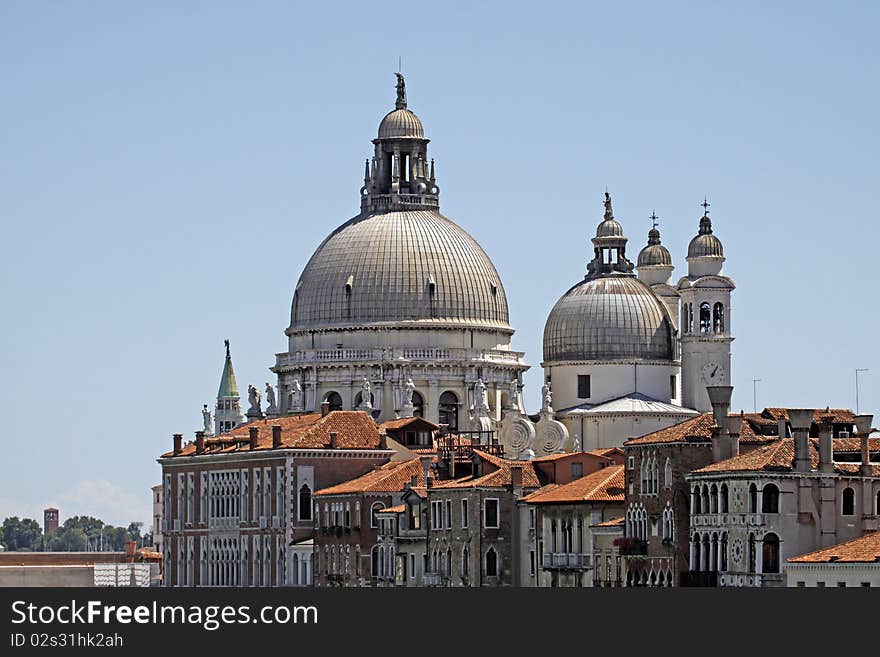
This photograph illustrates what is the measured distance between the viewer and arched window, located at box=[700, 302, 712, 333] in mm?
150000

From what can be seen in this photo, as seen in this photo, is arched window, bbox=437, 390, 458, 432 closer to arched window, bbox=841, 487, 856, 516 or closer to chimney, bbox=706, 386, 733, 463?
chimney, bbox=706, 386, 733, 463

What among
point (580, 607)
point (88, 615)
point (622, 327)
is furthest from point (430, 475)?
point (88, 615)

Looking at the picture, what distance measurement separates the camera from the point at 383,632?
297 ft

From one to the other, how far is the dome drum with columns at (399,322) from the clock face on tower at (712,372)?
38.2 feet

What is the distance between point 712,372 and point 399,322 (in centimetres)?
1596

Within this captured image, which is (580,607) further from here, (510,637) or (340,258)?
(340,258)

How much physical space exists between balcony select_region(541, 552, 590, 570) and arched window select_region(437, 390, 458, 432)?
35620 millimetres

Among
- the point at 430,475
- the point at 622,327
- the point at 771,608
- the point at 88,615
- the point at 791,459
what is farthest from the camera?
the point at 622,327

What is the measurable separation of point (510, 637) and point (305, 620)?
517 centimetres

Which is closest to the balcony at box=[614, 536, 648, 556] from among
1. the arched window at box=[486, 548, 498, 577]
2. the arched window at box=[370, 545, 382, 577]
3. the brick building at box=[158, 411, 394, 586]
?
the arched window at box=[486, 548, 498, 577]

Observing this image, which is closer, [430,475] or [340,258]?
[430,475]

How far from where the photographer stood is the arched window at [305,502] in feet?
476

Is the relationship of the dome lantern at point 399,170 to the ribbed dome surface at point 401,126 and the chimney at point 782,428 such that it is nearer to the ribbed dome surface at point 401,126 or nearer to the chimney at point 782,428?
the ribbed dome surface at point 401,126

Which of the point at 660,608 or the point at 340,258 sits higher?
the point at 340,258
